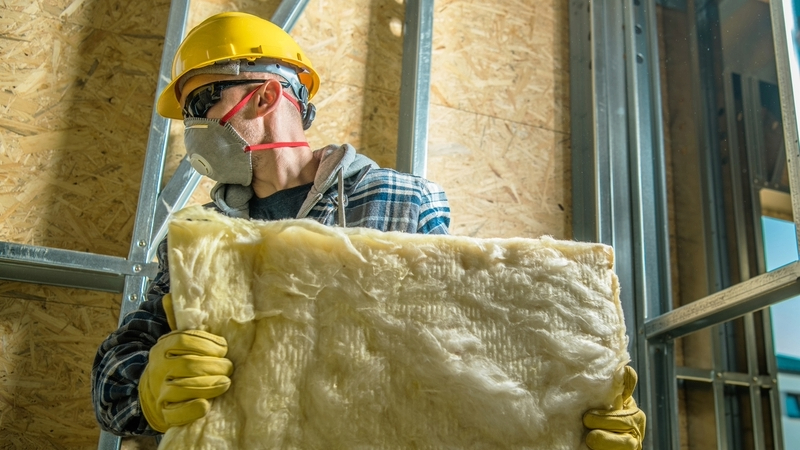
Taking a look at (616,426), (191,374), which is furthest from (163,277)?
(616,426)

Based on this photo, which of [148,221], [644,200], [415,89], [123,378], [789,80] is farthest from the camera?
[644,200]

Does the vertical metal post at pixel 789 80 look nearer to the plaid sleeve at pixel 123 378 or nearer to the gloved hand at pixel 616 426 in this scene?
the gloved hand at pixel 616 426

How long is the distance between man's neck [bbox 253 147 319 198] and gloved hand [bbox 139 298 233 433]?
97cm

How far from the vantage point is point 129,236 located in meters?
2.55

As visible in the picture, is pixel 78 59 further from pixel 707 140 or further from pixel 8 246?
pixel 707 140

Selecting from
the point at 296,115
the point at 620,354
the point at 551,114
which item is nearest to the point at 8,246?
the point at 296,115

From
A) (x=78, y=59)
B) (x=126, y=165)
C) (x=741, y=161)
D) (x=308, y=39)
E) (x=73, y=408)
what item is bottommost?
(x=73, y=408)

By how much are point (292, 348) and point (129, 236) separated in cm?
168

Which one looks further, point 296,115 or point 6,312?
point 6,312

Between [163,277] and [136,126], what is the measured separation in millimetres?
1041

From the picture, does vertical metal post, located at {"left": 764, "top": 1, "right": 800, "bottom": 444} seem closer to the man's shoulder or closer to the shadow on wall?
the man's shoulder

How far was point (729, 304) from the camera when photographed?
2.36m

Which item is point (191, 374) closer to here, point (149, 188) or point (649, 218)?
point (149, 188)

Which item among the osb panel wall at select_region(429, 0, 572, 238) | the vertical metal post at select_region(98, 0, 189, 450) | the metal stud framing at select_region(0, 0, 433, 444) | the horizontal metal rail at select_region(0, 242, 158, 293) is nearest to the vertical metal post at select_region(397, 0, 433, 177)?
the metal stud framing at select_region(0, 0, 433, 444)
